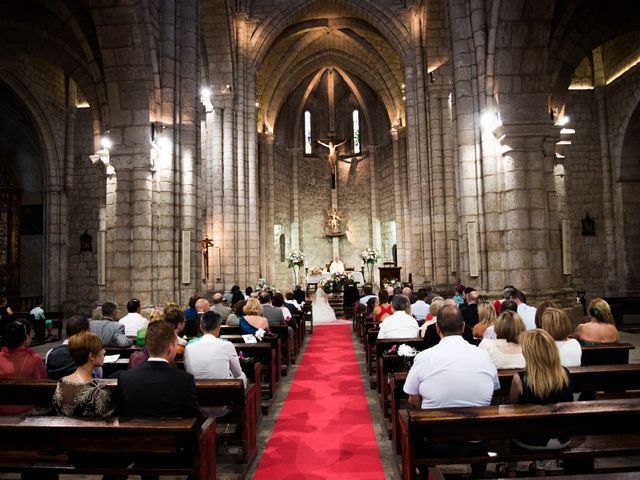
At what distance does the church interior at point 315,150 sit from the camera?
926 cm

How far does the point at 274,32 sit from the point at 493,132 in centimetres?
1331

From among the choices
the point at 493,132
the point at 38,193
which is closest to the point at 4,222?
the point at 38,193

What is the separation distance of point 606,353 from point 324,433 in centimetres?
302

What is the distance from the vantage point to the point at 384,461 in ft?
14.3

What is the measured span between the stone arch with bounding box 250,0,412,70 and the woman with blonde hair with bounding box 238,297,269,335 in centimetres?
1450

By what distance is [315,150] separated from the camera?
31.1 m

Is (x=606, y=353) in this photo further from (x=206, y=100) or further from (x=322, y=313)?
(x=206, y=100)

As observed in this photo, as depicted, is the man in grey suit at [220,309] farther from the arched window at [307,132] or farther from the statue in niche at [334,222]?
the arched window at [307,132]

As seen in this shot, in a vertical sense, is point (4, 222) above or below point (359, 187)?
below

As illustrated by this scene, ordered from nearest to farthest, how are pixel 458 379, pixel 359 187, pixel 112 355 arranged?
pixel 458 379
pixel 112 355
pixel 359 187

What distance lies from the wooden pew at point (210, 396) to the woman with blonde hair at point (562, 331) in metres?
2.65

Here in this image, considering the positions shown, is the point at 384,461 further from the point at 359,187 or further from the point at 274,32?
the point at 359,187

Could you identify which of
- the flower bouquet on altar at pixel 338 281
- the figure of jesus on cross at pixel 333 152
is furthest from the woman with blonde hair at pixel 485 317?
the figure of jesus on cross at pixel 333 152

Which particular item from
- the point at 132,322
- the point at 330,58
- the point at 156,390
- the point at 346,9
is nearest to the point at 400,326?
the point at 132,322
